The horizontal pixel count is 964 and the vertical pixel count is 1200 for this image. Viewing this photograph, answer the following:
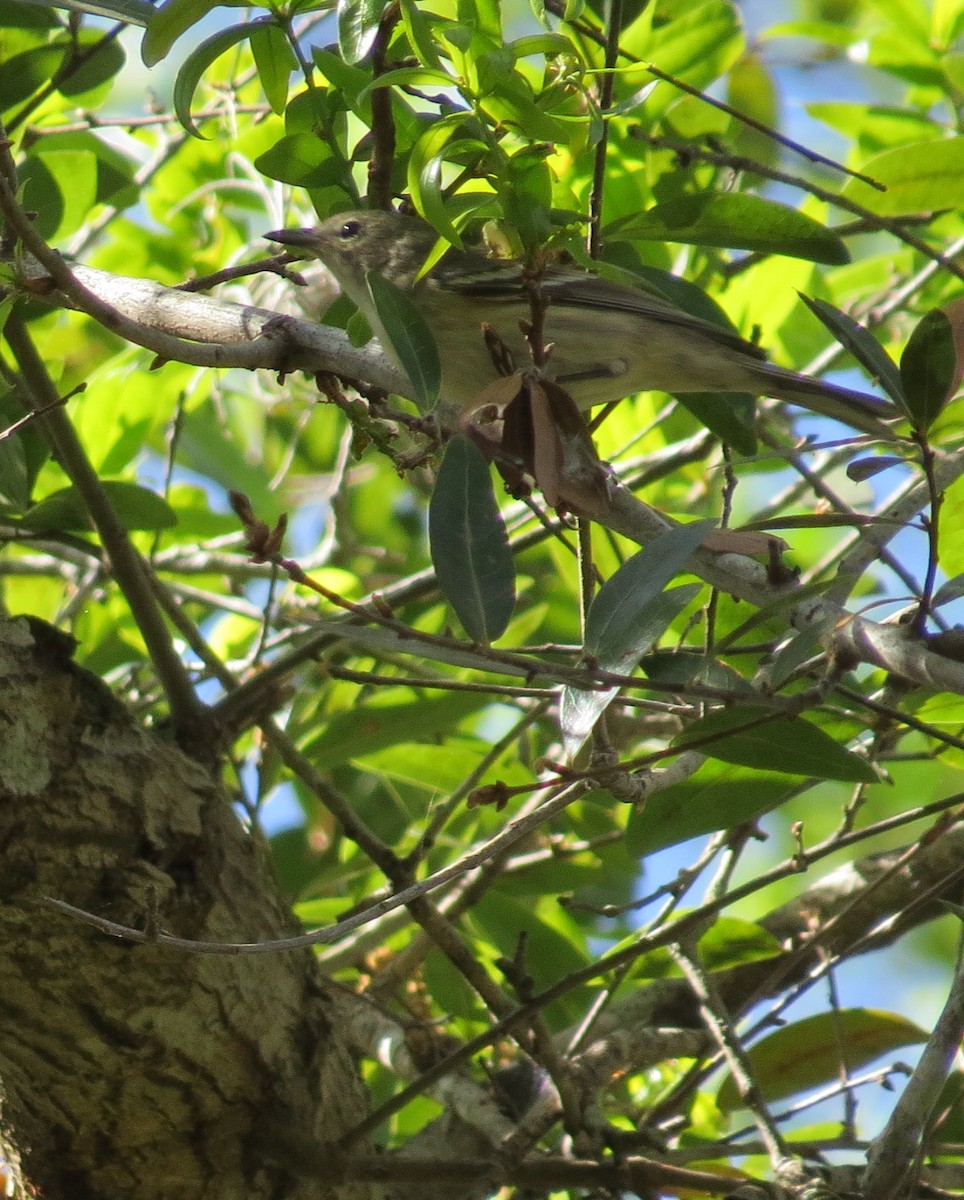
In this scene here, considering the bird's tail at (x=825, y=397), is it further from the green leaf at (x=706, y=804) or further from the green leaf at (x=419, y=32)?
the green leaf at (x=419, y=32)

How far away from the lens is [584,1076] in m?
3.18

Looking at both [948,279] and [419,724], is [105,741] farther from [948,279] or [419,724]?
[948,279]

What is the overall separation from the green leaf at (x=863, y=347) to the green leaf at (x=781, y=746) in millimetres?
581

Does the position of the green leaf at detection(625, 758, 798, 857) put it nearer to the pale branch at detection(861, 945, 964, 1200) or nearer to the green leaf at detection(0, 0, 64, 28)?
the pale branch at detection(861, 945, 964, 1200)

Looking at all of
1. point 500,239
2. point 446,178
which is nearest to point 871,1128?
point 446,178

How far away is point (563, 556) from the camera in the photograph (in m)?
4.18

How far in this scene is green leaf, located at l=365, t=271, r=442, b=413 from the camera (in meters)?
2.21

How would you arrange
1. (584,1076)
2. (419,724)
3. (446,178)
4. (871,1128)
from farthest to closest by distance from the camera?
Answer: (871,1128)
(446,178)
(419,724)
(584,1076)

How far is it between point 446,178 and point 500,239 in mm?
1734

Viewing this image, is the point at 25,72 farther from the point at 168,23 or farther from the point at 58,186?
the point at 168,23

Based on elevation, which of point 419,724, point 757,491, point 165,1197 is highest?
point 757,491

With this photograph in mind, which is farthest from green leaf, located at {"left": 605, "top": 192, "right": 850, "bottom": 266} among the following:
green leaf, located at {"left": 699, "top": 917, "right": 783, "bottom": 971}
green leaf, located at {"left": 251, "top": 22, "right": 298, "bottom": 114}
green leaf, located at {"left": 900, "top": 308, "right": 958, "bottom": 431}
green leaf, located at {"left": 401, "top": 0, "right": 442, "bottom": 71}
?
green leaf, located at {"left": 699, "top": 917, "right": 783, "bottom": 971}

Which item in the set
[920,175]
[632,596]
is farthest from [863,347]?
[920,175]

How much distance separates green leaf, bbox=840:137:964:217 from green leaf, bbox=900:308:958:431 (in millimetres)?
1492
